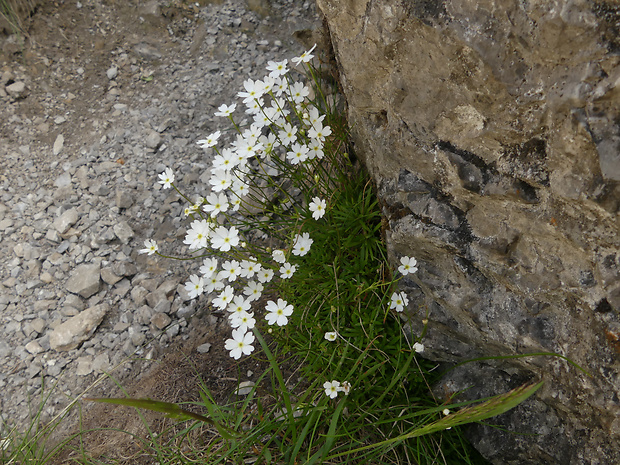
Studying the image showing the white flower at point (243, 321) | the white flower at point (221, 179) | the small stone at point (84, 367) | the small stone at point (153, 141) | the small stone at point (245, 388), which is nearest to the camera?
the white flower at point (243, 321)

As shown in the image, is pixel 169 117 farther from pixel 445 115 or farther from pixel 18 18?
pixel 445 115

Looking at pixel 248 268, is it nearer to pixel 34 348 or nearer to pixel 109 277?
pixel 109 277

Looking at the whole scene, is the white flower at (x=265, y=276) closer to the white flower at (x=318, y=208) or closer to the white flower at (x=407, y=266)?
the white flower at (x=318, y=208)

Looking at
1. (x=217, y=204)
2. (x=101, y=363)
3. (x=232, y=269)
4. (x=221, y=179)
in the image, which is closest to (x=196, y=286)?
(x=232, y=269)

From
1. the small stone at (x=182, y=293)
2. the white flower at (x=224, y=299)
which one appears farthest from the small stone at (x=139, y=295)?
the white flower at (x=224, y=299)

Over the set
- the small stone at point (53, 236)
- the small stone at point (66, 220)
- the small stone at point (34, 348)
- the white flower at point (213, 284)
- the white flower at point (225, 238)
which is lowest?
the small stone at point (34, 348)

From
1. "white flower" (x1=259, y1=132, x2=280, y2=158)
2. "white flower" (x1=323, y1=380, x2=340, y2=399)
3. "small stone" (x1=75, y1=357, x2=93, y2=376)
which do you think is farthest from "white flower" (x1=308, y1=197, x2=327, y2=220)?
"small stone" (x1=75, y1=357, x2=93, y2=376)

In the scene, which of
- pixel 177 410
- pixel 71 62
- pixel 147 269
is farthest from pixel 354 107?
pixel 71 62
